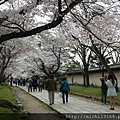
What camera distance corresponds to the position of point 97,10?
390 inches

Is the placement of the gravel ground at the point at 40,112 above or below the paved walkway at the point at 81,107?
below

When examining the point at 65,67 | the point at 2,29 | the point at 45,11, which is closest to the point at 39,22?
the point at 2,29

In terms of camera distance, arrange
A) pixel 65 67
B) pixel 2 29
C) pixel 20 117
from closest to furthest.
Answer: pixel 20 117 → pixel 2 29 → pixel 65 67

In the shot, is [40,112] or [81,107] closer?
[40,112]

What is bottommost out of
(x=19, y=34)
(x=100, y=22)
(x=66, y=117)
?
(x=66, y=117)

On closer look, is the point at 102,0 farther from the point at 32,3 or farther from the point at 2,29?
the point at 2,29

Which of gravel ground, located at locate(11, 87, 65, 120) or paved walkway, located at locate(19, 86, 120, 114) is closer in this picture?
gravel ground, located at locate(11, 87, 65, 120)

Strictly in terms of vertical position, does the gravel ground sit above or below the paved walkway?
below

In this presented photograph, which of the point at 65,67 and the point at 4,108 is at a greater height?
the point at 65,67

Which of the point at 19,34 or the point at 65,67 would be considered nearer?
the point at 19,34

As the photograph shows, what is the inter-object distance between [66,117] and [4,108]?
2.45 m

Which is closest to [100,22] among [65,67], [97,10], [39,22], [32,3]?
[97,10]

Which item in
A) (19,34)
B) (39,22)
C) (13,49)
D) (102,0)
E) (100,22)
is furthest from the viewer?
(13,49)

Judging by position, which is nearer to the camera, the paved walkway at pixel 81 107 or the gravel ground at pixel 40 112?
the gravel ground at pixel 40 112
